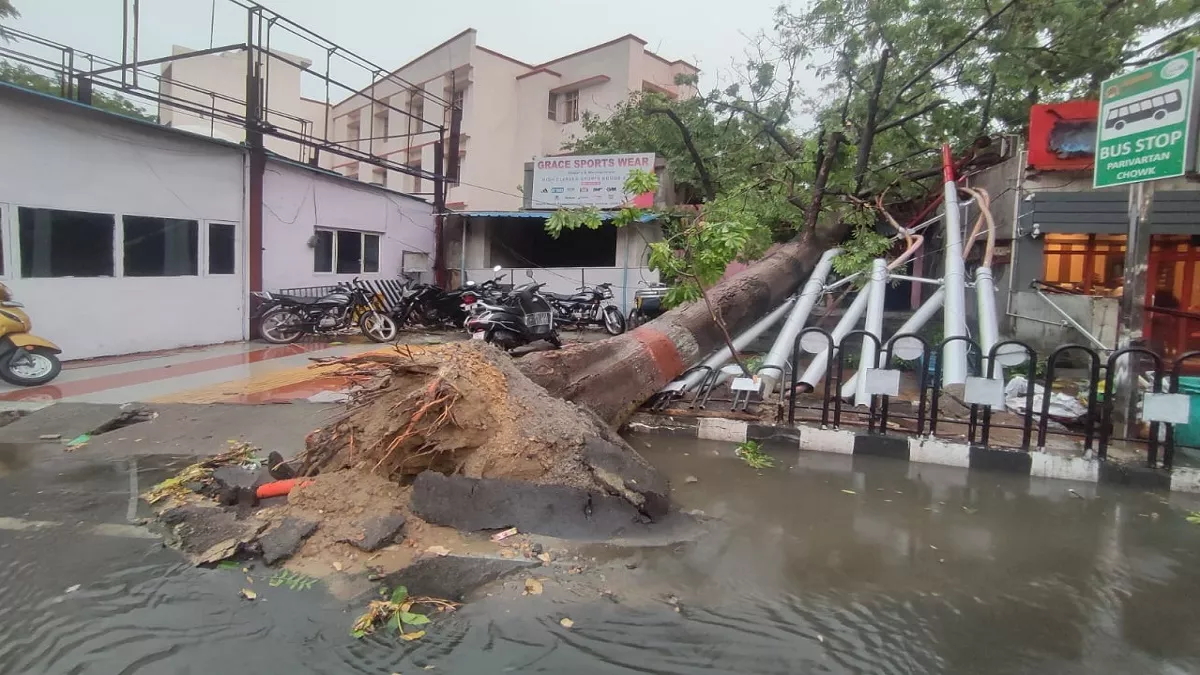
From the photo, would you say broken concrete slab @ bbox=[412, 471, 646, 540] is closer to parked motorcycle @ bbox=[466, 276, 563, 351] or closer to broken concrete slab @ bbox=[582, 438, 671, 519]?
broken concrete slab @ bbox=[582, 438, 671, 519]

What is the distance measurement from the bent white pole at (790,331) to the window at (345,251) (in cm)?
915

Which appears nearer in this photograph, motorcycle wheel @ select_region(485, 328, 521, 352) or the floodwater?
the floodwater

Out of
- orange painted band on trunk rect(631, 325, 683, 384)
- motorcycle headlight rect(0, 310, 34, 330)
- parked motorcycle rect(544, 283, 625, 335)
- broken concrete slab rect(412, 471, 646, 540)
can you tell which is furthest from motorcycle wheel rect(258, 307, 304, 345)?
broken concrete slab rect(412, 471, 646, 540)

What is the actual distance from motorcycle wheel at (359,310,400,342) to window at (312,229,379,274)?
2204 millimetres

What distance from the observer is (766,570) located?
137 inches

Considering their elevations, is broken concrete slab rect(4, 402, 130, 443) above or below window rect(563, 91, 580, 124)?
below

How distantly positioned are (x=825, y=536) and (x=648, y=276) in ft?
35.8

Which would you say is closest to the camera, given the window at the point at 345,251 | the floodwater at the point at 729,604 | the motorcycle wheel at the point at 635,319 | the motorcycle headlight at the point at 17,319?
the floodwater at the point at 729,604

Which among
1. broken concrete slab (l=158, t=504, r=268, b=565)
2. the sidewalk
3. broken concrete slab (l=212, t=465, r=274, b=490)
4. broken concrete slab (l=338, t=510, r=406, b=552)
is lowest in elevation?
broken concrete slab (l=158, t=504, r=268, b=565)

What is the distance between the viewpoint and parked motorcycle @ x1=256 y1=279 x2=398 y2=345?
1120cm

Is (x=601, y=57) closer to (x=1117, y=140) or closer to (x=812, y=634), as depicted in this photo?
(x=1117, y=140)

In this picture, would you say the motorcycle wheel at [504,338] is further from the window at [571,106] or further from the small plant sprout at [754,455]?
the window at [571,106]

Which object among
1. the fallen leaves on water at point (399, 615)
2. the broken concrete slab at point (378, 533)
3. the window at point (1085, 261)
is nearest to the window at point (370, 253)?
the broken concrete slab at point (378, 533)

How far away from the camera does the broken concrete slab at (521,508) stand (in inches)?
150
